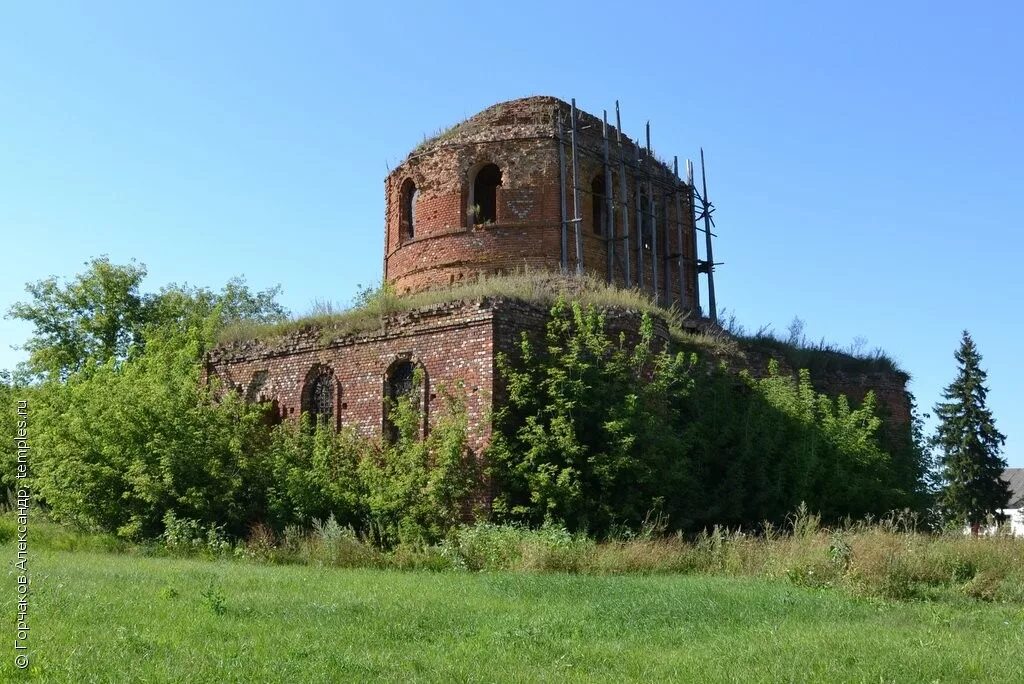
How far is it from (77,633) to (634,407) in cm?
937

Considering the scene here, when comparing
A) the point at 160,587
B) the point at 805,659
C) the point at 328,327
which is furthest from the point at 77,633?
the point at 328,327

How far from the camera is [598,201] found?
23516mm

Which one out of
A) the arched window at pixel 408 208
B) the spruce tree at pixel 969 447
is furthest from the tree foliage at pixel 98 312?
the spruce tree at pixel 969 447

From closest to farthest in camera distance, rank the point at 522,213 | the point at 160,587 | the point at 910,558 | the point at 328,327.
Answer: the point at 160,587 < the point at 910,558 < the point at 328,327 < the point at 522,213

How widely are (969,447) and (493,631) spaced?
109 ft

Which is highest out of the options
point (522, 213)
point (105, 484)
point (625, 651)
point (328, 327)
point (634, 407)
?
point (522, 213)

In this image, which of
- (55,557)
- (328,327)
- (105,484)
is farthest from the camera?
(328,327)

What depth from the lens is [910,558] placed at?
10945 mm

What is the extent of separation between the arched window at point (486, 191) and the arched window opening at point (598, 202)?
228 cm

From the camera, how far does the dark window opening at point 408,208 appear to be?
949 inches

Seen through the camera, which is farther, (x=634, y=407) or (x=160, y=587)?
(x=634, y=407)

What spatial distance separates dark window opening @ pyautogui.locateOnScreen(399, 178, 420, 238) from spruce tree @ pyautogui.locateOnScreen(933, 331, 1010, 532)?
22.0 metres

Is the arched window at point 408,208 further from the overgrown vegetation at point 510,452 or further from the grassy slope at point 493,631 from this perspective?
the grassy slope at point 493,631

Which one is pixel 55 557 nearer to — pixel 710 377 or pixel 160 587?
pixel 160 587
